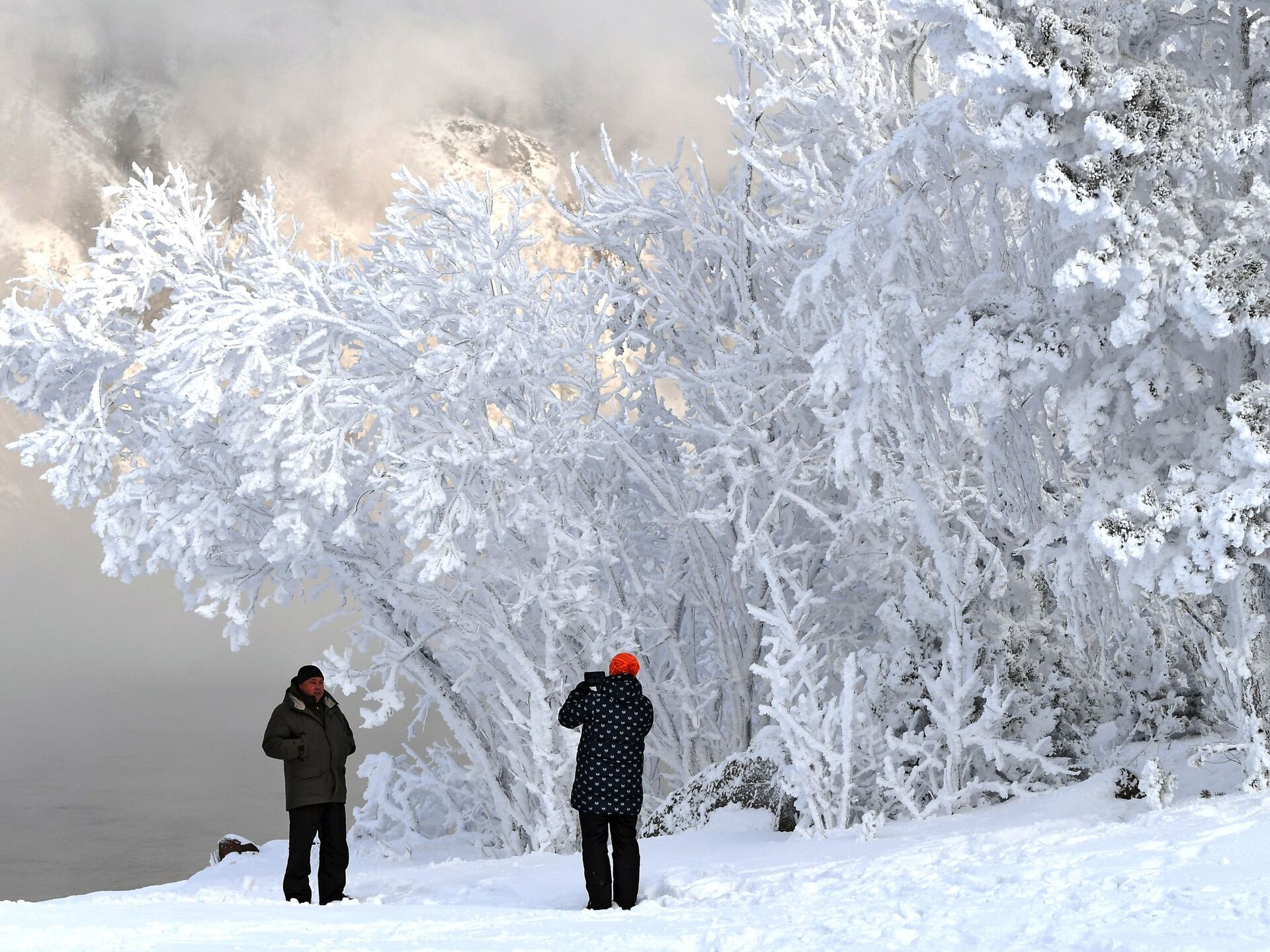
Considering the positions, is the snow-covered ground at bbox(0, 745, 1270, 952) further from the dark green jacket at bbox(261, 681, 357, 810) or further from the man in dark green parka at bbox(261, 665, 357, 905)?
the dark green jacket at bbox(261, 681, 357, 810)

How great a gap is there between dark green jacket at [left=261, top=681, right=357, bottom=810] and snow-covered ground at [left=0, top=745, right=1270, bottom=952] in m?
0.68

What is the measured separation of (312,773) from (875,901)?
3371 mm

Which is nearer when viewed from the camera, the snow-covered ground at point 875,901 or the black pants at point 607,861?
the snow-covered ground at point 875,901

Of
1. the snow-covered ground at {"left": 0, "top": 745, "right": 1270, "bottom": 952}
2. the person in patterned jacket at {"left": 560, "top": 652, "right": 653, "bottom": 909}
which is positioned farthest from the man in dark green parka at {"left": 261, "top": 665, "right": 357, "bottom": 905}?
the person in patterned jacket at {"left": 560, "top": 652, "right": 653, "bottom": 909}

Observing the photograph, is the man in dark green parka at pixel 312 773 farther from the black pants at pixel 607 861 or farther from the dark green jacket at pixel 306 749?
the black pants at pixel 607 861

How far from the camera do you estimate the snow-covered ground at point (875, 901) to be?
14.9 ft

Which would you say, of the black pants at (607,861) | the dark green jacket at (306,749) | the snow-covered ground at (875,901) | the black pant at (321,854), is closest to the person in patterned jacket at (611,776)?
the black pants at (607,861)

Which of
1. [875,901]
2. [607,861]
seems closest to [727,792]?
[607,861]

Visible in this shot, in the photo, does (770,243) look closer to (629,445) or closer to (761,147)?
(761,147)

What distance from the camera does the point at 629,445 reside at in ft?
41.1

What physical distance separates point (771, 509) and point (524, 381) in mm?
2521

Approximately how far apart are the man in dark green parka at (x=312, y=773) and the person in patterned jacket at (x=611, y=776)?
1.56 m

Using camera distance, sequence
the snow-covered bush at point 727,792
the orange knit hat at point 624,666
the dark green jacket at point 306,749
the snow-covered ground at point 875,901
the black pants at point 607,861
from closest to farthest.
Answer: the snow-covered ground at point 875,901, the black pants at point 607,861, the orange knit hat at point 624,666, the dark green jacket at point 306,749, the snow-covered bush at point 727,792

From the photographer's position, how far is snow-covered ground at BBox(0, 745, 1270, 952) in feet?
14.9
